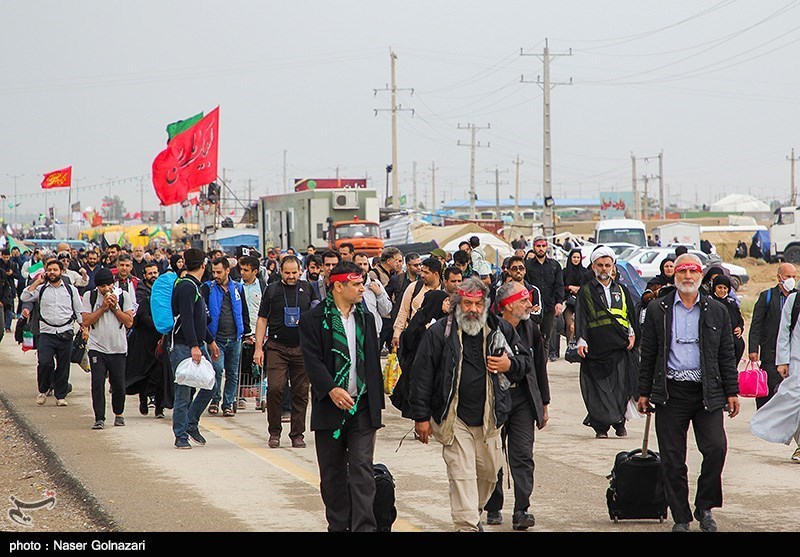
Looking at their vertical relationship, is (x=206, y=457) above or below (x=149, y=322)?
below

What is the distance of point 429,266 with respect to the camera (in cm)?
1221

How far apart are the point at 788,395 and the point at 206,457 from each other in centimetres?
506

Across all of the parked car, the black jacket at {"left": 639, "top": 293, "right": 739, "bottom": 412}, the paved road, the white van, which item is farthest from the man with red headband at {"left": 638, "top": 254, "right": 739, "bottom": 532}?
the white van

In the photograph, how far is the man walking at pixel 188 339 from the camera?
11.9 meters

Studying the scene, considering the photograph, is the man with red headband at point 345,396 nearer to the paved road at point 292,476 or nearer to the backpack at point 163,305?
the paved road at point 292,476

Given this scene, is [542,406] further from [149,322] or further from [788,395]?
[149,322]

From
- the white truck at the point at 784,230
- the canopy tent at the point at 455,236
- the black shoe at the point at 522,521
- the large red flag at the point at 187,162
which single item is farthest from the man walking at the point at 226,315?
the white truck at the point at 784,230

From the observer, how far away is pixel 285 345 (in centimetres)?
1247

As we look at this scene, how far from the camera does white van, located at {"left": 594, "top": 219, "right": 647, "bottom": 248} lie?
2153 inches

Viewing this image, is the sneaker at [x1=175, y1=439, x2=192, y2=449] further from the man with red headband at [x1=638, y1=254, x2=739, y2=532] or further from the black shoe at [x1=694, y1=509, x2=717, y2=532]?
the black shoe at [x1=694, y1=509, x2=717, y2=532]

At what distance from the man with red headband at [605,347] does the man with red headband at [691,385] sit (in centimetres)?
411

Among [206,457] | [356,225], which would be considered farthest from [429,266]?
[356,225]

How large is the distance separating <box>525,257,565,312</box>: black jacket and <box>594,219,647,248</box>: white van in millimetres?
35005
